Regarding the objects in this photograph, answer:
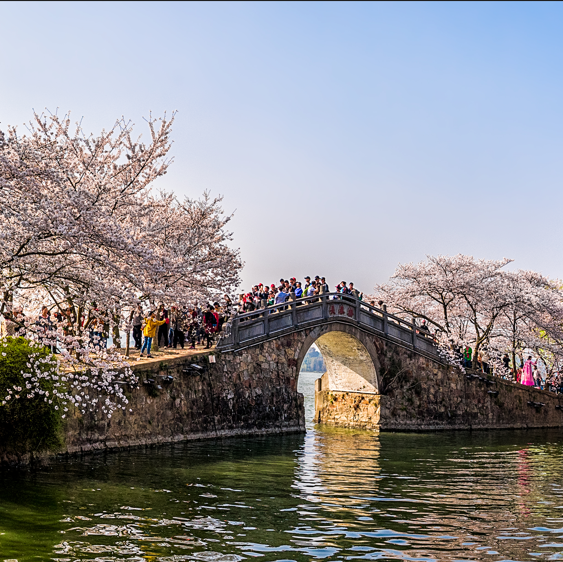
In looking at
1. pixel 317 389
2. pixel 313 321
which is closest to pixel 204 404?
pixel 313 321

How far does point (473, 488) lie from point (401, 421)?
16.5m

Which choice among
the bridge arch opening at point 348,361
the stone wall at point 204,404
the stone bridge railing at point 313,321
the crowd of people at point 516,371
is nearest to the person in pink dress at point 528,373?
the crowd of people at point 516,371

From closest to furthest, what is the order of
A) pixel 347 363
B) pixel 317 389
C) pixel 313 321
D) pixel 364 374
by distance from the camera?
pixel 313 321 < pixel 364 374 < pixel 347 363 < pixel 317 389

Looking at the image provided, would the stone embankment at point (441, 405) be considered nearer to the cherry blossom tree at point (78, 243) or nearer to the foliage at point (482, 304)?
the foliage at point (482, 304)

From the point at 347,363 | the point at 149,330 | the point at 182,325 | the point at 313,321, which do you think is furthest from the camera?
the point at 347,363

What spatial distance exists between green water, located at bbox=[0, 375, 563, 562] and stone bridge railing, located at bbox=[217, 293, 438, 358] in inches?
206

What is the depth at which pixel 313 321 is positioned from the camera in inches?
1201

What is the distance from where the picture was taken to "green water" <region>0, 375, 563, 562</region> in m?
11.0

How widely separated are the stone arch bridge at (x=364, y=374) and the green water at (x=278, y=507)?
17.8 feet

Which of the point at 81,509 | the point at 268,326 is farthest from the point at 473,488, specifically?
the point at 268,326

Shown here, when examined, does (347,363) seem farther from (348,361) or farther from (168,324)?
(168,324)

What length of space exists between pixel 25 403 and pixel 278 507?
23.3 feet

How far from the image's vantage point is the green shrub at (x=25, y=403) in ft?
55.3

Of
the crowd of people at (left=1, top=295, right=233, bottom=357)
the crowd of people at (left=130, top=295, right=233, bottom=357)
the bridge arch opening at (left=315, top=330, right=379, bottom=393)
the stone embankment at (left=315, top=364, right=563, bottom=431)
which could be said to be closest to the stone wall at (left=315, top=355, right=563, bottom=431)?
the stone embankment at (left=315, top=364, right=563, bottom=431)
